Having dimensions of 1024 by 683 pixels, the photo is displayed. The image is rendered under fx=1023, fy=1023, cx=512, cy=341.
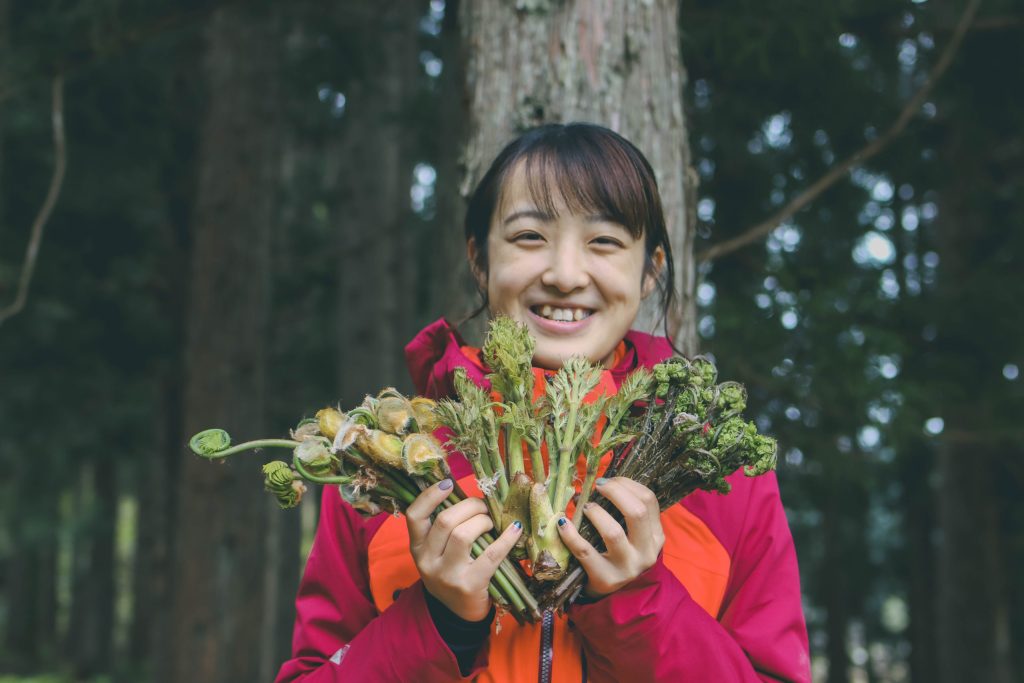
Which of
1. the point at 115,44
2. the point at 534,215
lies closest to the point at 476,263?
the point at 534,215

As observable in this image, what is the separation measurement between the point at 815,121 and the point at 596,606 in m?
5.63

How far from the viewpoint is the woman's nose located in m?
2.21

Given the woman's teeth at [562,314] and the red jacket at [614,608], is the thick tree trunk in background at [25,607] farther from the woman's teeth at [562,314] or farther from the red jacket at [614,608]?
the woman's teeth at [562,314]

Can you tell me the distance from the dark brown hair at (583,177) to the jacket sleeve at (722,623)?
0.66m

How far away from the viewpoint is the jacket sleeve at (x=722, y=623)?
1874mm

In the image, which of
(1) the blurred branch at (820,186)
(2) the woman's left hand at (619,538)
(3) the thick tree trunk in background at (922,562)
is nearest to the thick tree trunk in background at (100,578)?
(3) the thick tree trunk in background at (922,562)


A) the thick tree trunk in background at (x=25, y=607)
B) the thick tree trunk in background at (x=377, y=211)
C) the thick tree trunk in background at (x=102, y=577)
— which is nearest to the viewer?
the thick tree trunk in background at (x=377, y=211)

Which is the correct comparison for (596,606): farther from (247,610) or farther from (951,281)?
(951,281)

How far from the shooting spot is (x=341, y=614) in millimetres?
2289

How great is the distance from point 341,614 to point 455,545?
61cm

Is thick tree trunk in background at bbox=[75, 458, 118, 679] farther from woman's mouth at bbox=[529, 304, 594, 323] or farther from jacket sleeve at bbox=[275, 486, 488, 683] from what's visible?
woman's mouth at bbox=[529, 304, 594, 323]

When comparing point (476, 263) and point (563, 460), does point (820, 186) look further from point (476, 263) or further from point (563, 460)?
point (563, 460)

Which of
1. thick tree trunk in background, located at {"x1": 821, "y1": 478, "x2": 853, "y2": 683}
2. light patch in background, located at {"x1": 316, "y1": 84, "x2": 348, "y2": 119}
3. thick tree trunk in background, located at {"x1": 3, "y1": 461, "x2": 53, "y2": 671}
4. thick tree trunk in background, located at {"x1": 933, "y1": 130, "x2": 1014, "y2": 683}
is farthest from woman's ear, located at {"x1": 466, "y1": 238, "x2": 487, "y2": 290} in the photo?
thick tree trunk in background, located at {"x1": 3, "y1": 461, "x2": 53, "y2": 671}

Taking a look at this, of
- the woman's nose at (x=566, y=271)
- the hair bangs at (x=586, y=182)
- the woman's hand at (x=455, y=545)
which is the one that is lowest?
the woman's hand at (x=455, y=545)
